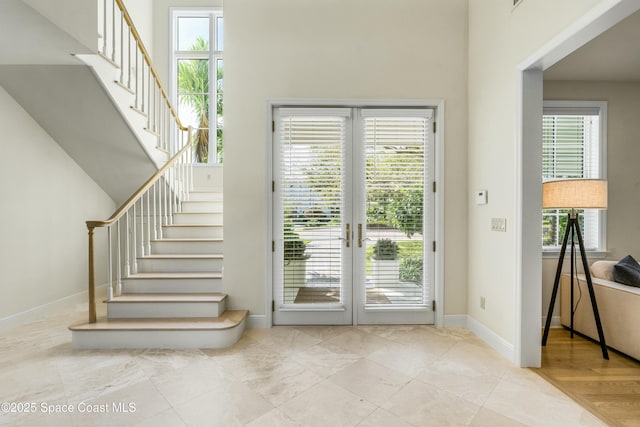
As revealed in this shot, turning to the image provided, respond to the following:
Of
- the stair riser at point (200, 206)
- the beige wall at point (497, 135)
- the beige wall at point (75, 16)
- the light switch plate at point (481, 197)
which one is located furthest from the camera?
the stair riser at point (200, 206)

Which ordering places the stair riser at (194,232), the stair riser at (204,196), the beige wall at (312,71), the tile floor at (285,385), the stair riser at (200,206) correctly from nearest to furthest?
the tile floor at (285,385) < the beige wall at (312,71) < the stair riser at (194,232) < the stair riser at (200,206) < the stair riser at (204,196)

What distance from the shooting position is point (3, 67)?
113 inches

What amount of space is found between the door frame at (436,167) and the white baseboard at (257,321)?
39 millimetres

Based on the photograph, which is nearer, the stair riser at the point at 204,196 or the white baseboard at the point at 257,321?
the white baseboard at the point at 257,321

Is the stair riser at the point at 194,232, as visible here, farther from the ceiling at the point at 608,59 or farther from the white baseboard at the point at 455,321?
the ceiling at the point at 608,59

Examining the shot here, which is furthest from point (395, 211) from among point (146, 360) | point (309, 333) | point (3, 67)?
point (3, 67)

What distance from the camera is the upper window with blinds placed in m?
3.53

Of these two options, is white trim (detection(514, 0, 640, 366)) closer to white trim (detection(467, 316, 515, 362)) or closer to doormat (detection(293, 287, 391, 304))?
white trim (detection(467, 316, 515, 362))

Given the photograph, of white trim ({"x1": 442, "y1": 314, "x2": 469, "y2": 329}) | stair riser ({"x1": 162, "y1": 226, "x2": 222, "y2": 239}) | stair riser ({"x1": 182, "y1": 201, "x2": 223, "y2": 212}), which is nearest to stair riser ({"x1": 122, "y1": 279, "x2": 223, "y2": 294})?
stair riser ({"x1": 162, "y1": 226, "x2": 222, "y2": 239})

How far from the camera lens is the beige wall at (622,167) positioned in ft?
11.5

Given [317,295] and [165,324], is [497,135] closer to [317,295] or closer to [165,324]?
[317,295]

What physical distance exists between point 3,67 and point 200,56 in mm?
3176

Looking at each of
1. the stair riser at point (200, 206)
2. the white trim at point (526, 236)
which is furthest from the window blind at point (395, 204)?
the stair riser at point (200, 206)

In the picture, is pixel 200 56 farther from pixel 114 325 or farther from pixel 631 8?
pixel 631 8
